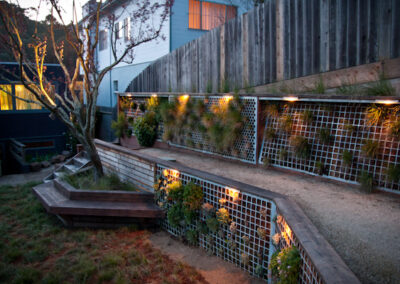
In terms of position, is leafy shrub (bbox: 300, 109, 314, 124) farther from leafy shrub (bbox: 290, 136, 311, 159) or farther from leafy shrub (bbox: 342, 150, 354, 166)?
leafy shrub (bbox: 342, 150, 354, 166)

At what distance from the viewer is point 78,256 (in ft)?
13.9

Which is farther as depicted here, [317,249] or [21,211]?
[21,211]

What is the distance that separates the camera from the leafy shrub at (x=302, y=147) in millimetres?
4418

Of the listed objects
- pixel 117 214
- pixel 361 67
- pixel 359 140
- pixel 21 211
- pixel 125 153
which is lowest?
pixel 21 211

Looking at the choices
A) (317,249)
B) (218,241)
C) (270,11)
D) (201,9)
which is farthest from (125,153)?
(201,9)

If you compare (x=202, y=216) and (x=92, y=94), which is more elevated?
(x=92, y=94)

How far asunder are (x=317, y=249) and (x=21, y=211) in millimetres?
5731

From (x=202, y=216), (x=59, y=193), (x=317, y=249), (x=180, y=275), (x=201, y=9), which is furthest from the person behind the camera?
(x=201, y=9)

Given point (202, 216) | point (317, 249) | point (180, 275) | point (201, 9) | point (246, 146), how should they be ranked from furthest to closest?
point (201, 9), point (246, 146), point (202, 216), point (180, 275), point (317, 249)

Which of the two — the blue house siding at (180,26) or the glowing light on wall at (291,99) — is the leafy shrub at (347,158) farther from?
the blue house siding at (180,26)

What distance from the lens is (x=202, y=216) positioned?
430 cm

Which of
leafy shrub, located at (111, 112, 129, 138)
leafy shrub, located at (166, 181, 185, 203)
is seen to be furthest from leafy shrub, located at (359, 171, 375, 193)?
leafy shrub, located at (111, 112, 129, 138)

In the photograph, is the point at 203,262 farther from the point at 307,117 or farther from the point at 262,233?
the point at 307,117

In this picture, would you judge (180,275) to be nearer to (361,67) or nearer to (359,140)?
(359,140)
